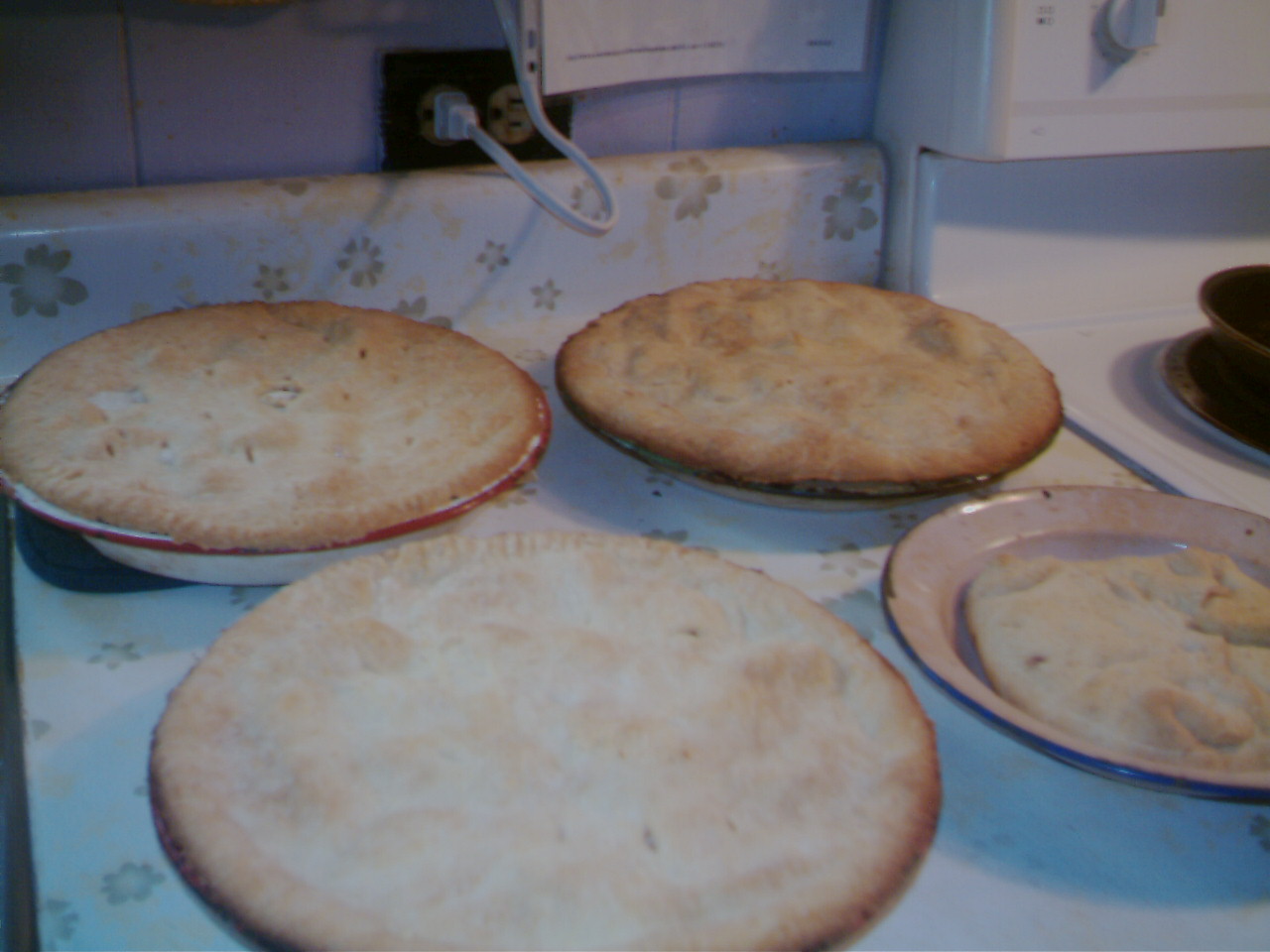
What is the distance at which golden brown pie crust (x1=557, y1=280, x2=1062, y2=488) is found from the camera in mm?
812

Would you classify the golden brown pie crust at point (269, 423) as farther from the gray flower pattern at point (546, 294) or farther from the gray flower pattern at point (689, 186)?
the gray flower pattern at point (689, 186)

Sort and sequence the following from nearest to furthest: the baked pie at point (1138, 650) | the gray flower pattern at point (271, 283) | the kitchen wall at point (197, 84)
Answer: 1. the baked pie at point (1138, 650)
2. the kitchen wall at point (197, 84)
3. the gray flower pattern at point (271, 283)

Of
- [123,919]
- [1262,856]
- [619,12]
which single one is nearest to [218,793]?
[123,919]

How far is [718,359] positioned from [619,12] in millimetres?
386

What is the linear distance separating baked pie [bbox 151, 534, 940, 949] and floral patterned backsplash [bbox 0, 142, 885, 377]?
1.48 feet

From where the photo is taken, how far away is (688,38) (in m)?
1.11

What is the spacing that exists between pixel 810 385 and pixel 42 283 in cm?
69

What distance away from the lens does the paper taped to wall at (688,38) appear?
1026 millimetres

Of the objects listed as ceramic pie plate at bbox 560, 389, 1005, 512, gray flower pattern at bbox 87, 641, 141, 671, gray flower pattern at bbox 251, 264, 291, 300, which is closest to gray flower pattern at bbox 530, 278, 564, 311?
gray flower pattern at bbox 251, 264, 291, 300

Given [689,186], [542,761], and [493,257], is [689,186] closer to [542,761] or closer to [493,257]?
[493,257]

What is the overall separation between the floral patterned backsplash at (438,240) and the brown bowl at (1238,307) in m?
0.37

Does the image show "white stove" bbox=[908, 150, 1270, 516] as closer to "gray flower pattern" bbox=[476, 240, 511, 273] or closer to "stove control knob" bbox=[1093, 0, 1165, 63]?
"stove control knob" bbox=[1093, 0, 1165, 63]

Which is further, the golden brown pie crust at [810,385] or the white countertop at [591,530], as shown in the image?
the golden brown pie crust at [810,385]

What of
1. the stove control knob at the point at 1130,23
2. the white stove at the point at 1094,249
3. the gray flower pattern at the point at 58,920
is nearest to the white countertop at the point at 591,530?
the gray flower pattern at the point at 58,920
